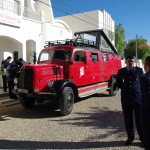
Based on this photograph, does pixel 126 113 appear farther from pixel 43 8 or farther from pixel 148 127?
pixel 43 8

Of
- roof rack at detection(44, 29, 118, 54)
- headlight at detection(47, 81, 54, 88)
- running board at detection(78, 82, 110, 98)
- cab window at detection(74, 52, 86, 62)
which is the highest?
roof rack at detection(44, 29, 118, 54)

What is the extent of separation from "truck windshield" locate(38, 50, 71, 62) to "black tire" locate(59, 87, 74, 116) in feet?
4.39

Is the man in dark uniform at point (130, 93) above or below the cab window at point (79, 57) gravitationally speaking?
below

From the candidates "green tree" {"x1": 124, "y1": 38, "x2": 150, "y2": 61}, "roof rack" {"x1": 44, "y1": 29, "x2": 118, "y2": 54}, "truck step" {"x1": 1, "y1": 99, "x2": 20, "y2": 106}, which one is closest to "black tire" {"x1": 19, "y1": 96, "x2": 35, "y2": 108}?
"truck step" {"x1": 1, "y1": 99, "x2": 20, "y2": 106}

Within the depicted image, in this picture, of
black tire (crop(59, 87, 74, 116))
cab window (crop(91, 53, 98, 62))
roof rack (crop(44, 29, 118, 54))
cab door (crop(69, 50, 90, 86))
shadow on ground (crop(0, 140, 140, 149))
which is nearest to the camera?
shadow on ground (crop(0, 140, 140, 149))

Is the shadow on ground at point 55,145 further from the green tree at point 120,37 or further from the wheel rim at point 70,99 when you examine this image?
the green tree at point 120,37

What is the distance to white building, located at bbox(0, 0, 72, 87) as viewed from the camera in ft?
49.1

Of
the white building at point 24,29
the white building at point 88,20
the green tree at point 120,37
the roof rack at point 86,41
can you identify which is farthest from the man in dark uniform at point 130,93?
the green tree at point 120,37

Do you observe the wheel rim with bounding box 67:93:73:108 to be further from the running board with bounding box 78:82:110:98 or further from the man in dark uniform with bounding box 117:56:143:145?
the man in dark uniform with bounding box 117:56:143:145

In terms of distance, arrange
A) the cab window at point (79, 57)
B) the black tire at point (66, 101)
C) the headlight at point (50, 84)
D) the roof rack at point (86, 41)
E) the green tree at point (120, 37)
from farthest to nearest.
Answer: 1. the green tree at point (120, 37)
2. the roof rack at point (86, 41)
3. the cab window at point (79, 57)
4. the headlight at point (50, 84)
5. the black tire at point (66, 101)

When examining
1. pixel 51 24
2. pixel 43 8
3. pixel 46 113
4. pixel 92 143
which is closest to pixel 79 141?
pixel 92 143

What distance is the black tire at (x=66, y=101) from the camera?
7777 millimetres

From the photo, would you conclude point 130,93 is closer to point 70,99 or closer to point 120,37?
point 70,99

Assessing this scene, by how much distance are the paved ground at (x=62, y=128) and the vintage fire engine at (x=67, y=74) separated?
0.50 m
